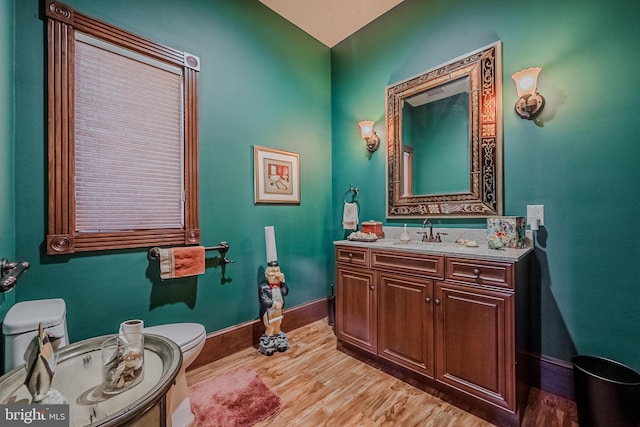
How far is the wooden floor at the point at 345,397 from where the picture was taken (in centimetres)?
149

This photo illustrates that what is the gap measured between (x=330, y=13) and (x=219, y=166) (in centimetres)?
190

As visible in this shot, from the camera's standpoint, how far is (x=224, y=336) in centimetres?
217

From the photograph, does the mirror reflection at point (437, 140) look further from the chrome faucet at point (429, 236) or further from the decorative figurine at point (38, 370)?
the decorative figurine at point (38, 370)

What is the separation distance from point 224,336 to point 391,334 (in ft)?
4.43

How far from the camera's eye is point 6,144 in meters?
1.27

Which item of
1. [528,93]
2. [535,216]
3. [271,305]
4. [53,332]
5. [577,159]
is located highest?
[528,93]

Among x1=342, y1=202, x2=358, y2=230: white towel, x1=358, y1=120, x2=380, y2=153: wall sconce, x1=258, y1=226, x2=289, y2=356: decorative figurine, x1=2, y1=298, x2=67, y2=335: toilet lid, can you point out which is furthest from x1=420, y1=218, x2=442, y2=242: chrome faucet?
x1=2, y1=298, x2=67, y2=335: toilet lid

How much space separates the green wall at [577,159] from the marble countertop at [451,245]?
0.32 feet

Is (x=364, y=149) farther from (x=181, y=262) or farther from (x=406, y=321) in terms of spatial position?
(x=181, y=262)

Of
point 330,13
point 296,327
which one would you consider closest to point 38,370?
point 296,327

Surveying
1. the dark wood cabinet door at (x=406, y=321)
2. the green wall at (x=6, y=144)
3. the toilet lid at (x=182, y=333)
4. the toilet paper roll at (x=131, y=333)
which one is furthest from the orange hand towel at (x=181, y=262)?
the dark wood cabinet door at (x=406, y=321)

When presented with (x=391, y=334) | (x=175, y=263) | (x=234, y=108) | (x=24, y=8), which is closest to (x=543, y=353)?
(x=391, y=334)

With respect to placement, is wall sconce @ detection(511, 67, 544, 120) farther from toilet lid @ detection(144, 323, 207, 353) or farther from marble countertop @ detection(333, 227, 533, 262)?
toilet lid @ detection(144, 323, 207, 353)

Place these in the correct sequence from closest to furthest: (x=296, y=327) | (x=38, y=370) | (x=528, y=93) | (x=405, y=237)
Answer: (x=38, y=370), (x=528, y=93), (x=405, y=237), (x=296, y=327)
